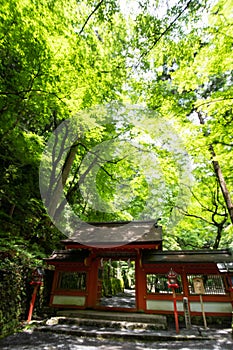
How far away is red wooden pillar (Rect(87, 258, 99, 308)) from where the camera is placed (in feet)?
28.7

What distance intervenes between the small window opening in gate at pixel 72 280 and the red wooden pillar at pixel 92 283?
0.34 metres

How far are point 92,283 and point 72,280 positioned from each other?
104 centimetres

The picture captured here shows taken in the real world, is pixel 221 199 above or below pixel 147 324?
above

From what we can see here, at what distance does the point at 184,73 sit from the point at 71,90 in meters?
4.26

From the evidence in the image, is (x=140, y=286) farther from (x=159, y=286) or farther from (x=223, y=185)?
(x=223, y=185)

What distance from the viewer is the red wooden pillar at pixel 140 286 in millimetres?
8368

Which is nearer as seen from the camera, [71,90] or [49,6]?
[49,6]

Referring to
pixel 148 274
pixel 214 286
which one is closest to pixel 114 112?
pixel 148 274

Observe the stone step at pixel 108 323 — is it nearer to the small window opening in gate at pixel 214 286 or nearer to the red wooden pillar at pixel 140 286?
the red wooden pillar at pixel 140 286

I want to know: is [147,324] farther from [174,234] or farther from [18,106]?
[174,234]

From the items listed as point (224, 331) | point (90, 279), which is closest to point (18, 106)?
point (90, 279)

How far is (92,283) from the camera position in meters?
9.02

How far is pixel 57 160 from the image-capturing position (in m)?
11.5

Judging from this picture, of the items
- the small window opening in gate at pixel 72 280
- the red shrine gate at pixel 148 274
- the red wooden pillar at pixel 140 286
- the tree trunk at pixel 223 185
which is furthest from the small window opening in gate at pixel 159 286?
A: the tree trunk at pixel 223 185
